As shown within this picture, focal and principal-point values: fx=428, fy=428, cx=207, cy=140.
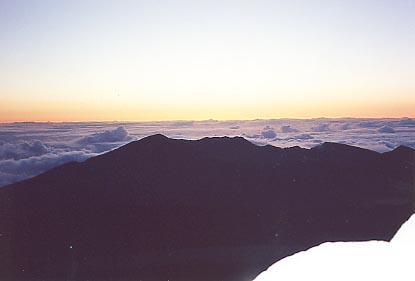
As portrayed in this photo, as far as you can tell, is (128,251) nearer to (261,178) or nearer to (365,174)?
(261,178)

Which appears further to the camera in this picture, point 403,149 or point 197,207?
point 197,207

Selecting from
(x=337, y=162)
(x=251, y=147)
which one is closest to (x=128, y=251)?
(x=251, y=147)

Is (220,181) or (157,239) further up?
(220,181)

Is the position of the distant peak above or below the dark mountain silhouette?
above

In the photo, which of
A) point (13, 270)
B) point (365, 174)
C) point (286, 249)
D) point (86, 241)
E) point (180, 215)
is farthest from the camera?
point (365, 174)

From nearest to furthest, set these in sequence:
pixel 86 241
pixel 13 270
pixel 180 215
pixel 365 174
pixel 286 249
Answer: pixel 13 270
pixel 286 249
pixel 86 241
pixel 180 215
pixel 365 174

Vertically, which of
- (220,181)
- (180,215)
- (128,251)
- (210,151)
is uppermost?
(210,151)

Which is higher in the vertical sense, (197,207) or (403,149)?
(403,149)

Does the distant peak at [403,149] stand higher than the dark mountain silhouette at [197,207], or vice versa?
the distant peak at [403,149]
